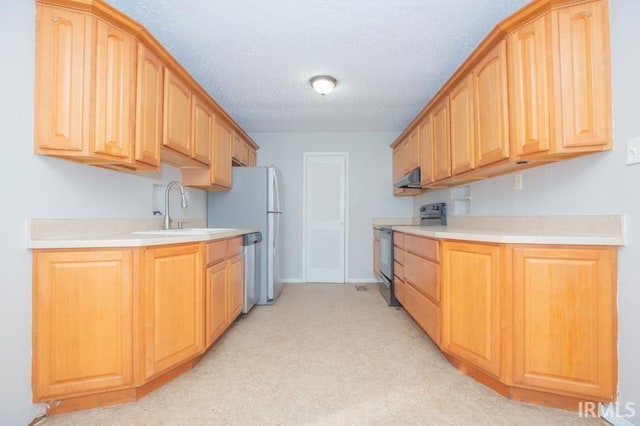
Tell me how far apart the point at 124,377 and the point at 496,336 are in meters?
2.02

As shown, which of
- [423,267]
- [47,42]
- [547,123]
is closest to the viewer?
[47,42]

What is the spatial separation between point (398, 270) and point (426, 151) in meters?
1.29

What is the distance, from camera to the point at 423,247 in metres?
2.44

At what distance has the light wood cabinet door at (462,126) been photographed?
232cm

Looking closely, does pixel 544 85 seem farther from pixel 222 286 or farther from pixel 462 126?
pixel 222 286

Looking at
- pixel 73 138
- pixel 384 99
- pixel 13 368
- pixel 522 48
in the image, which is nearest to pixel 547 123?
pixel 522 48

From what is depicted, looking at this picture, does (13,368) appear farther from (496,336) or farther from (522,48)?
(522,48)

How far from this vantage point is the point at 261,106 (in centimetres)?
354

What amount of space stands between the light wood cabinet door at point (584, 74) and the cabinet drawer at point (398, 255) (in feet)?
5.70

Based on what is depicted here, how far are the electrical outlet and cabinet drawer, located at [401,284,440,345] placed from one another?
106 centimetres

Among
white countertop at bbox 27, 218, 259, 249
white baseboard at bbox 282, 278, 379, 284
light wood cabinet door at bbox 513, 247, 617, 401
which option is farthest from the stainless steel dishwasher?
light wood cabinet door at bbox 513, 247, 617, 401

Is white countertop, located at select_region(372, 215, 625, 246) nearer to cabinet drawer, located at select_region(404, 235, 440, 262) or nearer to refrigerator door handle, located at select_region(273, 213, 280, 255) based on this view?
cabinet drawer, located at select_region(404, 235, 440, 262)

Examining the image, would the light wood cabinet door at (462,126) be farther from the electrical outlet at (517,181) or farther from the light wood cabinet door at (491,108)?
the electrical outlet at (517,181)

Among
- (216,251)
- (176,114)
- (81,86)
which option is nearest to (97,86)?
(81,86)
